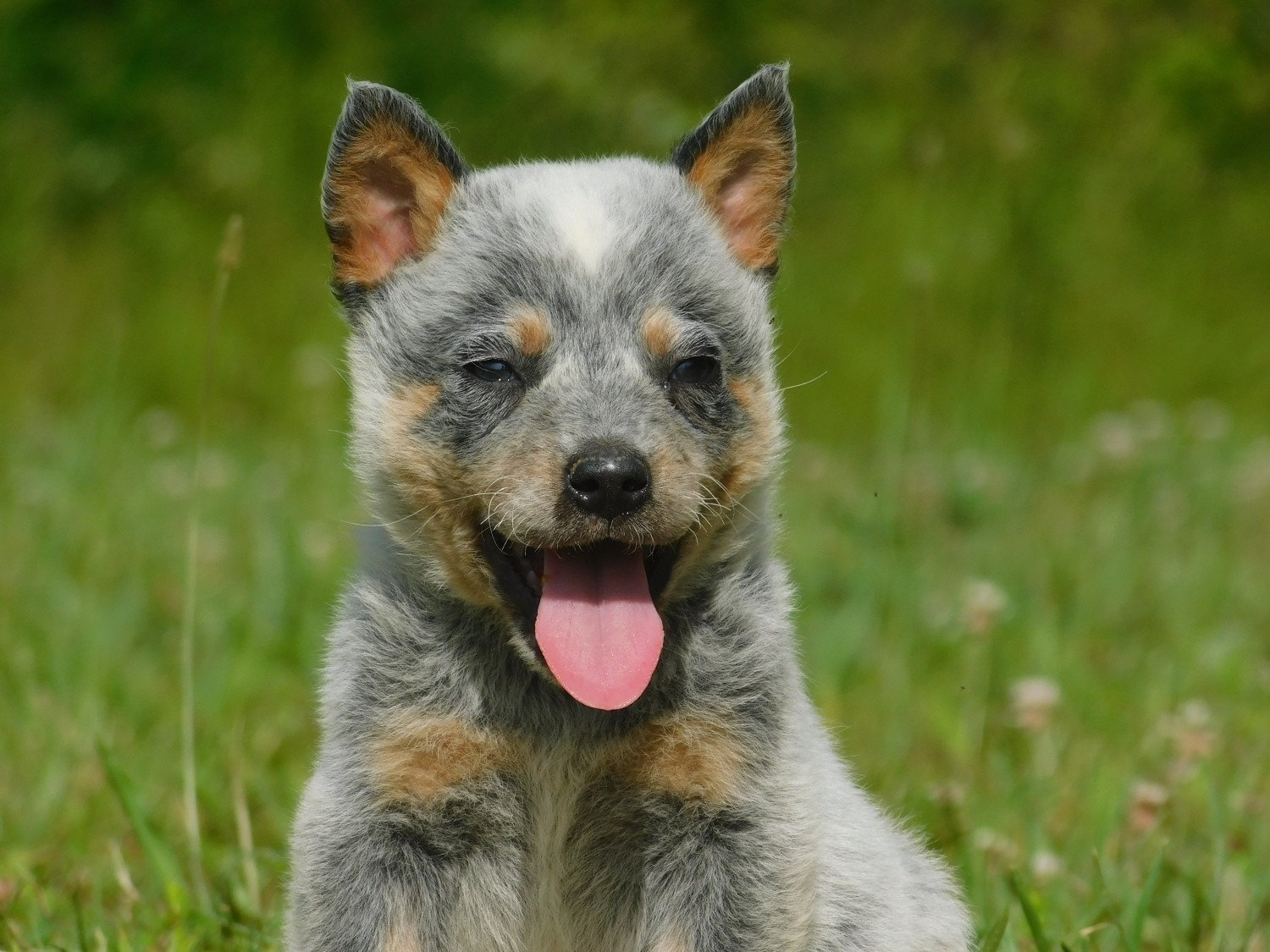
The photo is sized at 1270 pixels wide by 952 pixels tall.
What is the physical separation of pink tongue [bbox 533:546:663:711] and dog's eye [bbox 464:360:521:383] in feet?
1.23

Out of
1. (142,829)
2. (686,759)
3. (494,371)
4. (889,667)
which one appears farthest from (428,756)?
(889,667)

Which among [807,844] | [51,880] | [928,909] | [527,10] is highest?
[527,10]

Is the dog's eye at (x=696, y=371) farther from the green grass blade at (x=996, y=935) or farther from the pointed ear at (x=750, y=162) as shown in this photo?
the green grass blade at (x=996, y=935)

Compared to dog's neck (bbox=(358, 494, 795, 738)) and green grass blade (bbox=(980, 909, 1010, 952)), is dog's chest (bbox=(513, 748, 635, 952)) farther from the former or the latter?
green grass blade (bbox=(980, 909, 1010, 952))

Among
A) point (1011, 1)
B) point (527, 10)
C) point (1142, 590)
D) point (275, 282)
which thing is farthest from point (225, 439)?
point (1011, 1)

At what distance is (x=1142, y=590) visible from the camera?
263 inches

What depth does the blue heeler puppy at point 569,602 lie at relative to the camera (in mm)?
3176

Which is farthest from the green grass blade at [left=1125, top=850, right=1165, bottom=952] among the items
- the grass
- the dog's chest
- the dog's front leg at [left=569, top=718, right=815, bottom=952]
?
the dog's chest

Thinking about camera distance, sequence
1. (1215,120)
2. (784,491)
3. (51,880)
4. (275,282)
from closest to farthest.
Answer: (51,880)
(784,491)
(275,282)
(1215,120)

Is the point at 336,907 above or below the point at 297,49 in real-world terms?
below

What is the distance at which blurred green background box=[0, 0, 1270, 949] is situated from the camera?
457cm

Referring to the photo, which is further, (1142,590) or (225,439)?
(225,439)

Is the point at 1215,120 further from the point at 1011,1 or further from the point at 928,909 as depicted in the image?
the point at 928,909

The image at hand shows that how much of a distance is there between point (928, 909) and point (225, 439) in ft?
19.9
